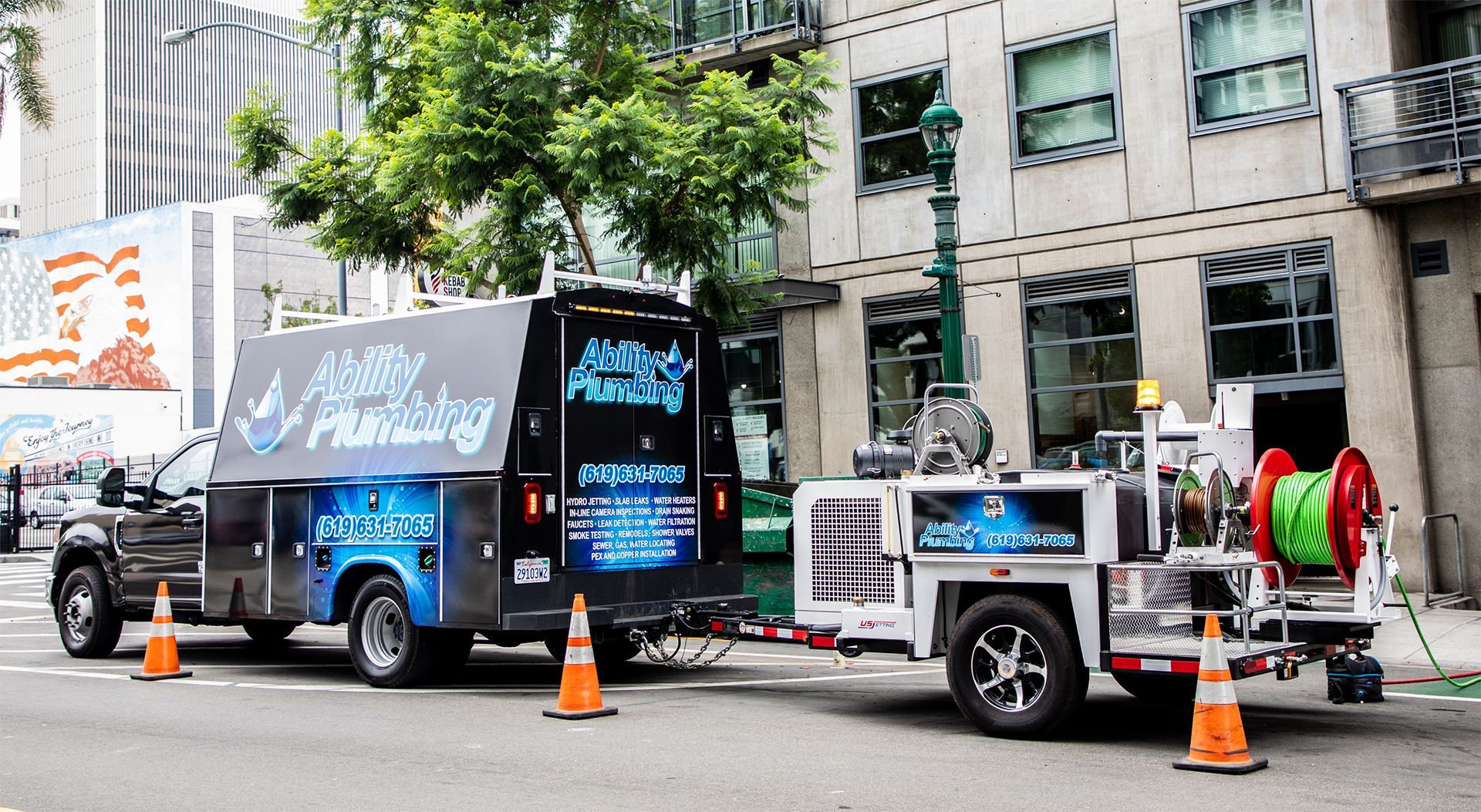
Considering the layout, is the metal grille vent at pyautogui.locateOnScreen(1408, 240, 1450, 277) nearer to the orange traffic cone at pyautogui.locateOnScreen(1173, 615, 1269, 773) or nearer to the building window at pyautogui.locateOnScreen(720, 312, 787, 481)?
the building window at pyautogui.locateOnScreen(720, 312, 787, 481)

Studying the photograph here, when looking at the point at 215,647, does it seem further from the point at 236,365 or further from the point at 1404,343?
the point at 1404,343

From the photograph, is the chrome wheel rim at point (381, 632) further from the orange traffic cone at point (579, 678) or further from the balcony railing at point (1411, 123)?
the balcony railing at point (1411, 123)

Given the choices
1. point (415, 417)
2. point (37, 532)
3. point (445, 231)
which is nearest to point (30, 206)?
point (37, 532)

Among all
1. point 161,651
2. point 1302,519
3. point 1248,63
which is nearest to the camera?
point 1302,519

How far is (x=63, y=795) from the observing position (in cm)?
696

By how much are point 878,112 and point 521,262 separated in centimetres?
663

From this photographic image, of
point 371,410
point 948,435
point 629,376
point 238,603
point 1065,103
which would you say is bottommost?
point 238,603

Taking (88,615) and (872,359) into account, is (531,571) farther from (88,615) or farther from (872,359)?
(872,359)

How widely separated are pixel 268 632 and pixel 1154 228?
38.4 feet

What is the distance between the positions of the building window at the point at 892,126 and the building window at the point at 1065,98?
3.93ft

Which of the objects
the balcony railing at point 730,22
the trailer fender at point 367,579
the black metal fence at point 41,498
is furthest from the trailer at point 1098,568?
the black metal fence at point 41,498

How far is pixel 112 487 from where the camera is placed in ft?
41.2

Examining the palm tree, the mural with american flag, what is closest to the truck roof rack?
the palm tree

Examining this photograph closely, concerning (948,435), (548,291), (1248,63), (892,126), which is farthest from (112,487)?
(1248,63)
